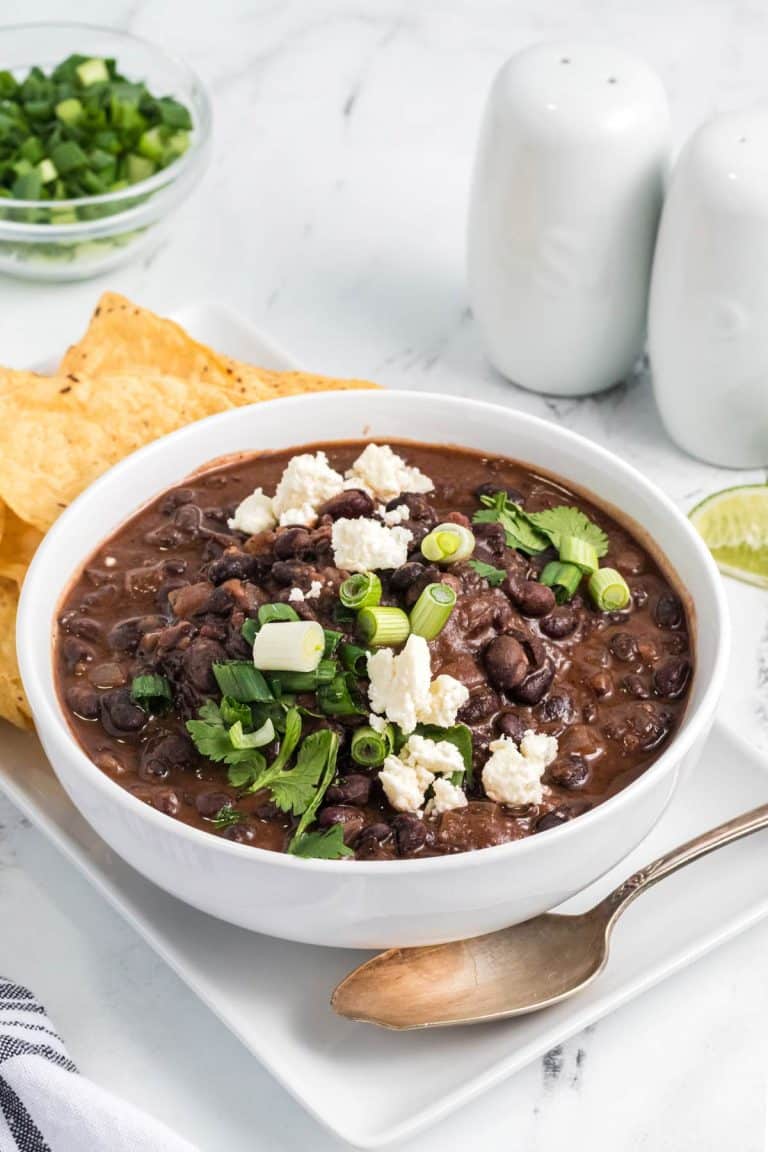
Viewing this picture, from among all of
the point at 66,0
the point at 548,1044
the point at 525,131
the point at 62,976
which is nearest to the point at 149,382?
the point at 525,131

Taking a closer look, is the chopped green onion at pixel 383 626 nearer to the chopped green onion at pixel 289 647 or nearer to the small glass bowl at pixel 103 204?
the chopped green onion at pixel 289 647

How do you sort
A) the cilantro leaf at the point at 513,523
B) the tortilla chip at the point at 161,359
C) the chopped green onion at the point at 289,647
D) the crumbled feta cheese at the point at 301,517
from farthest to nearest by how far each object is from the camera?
the tortilla chip at the point at 161,359
the cilantro leaf at the point at 513,523
the crumbled feta cheese at the point at 301,517
the chopped green onion at the point at 289,647

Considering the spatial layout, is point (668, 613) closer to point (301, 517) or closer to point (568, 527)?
point (568, 527)

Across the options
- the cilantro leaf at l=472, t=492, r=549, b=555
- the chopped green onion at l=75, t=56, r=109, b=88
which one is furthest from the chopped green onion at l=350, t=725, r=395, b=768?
the chopped green onion at l=75, t=56, r=109, b=88

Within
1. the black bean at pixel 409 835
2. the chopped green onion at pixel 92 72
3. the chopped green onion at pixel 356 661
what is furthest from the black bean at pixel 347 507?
the chopped green onion at pixel 92 72

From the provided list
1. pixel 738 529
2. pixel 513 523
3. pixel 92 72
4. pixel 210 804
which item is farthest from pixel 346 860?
pixel 92 72

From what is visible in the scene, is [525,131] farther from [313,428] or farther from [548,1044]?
[548,1044]

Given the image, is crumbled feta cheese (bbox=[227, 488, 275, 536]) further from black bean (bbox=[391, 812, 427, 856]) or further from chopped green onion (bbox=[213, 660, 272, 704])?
black bean (bbox=[391, 812, 427, 856])
